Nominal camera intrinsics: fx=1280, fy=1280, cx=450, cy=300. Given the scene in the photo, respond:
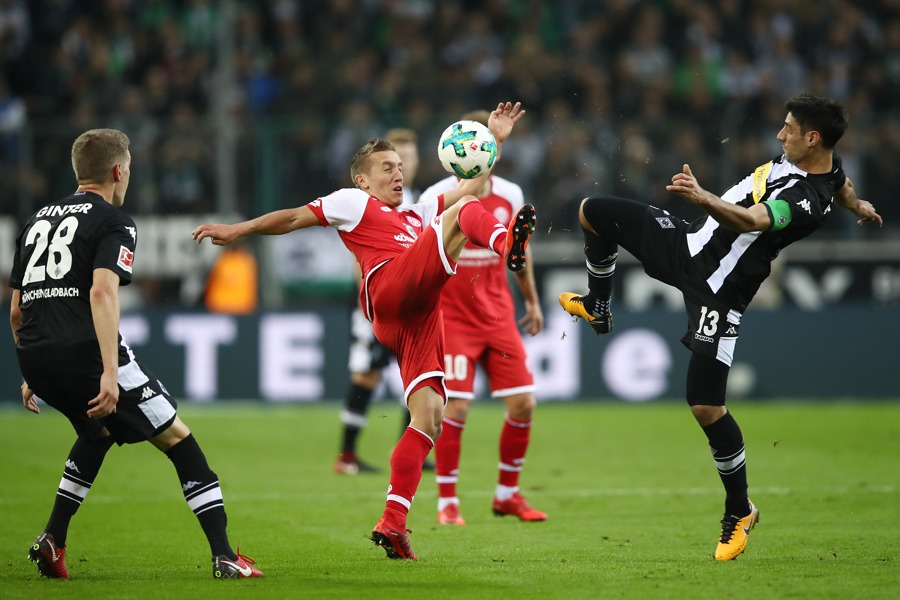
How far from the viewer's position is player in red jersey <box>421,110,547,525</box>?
28.4 ft

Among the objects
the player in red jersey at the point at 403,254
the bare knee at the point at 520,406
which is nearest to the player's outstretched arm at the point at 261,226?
the player in red jersey at the point at 403,254

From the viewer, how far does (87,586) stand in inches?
244

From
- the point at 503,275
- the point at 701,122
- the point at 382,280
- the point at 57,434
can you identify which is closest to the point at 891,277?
the point at 701,122

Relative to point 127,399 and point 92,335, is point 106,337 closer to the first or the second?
point 92,335

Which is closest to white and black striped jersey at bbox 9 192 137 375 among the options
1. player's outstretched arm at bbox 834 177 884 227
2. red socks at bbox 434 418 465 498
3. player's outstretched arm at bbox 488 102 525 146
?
player's outstretched arm at bbox 488 102 525 146

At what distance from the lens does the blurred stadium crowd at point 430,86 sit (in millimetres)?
16656

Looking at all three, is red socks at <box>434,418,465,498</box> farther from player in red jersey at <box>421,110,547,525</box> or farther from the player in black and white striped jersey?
the player in black and white striped jersey

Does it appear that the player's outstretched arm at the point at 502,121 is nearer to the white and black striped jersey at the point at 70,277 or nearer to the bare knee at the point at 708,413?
the bare knee at the point at 708,413

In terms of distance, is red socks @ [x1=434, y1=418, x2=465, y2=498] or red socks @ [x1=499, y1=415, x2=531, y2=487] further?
red socks @ [x1=499, y1=415, x2=531, y2=487]

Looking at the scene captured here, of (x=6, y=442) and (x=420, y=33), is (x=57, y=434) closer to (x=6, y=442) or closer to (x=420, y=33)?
(x=6, y=442)

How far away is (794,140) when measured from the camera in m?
6.88

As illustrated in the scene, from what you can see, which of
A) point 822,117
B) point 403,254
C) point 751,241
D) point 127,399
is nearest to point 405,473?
point 403,254

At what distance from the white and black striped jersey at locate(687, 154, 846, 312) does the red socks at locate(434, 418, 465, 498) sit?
2346 mm

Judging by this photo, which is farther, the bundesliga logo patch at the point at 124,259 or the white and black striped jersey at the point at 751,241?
the white and black striped jersey at the point at 751,241
